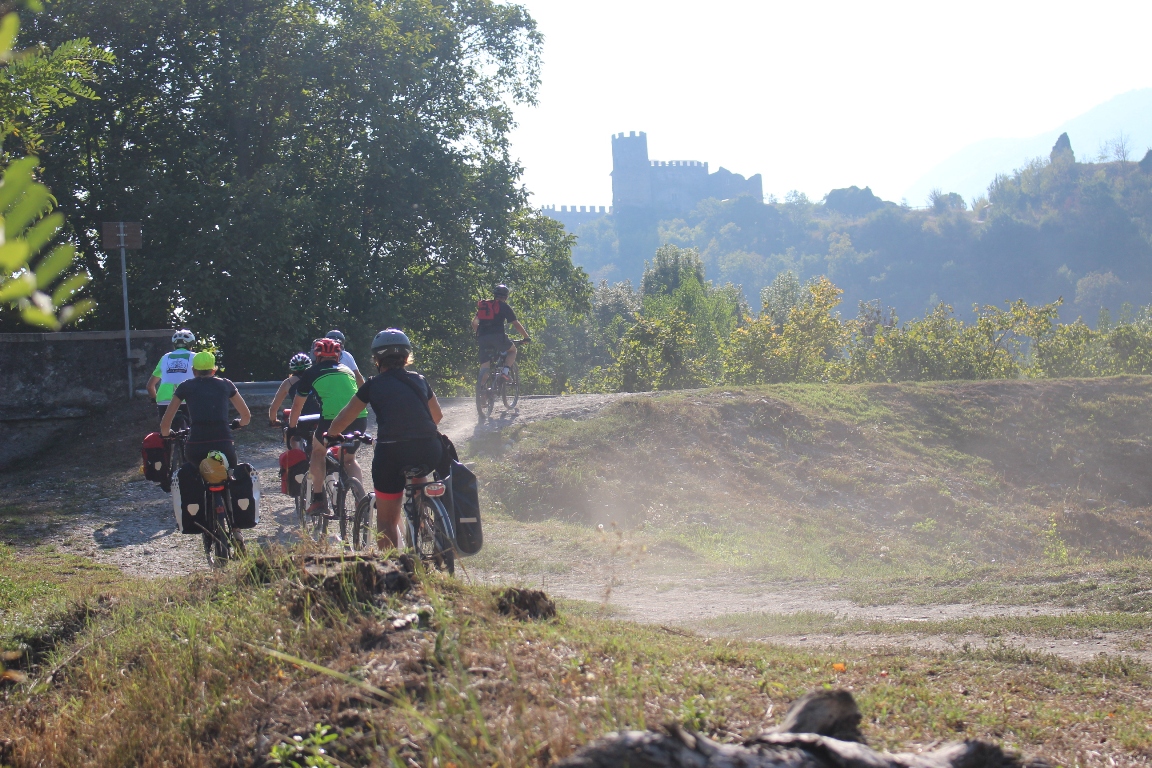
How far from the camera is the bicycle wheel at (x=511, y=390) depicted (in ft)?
54.2

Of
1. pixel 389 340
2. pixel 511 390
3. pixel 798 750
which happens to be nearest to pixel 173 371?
pixel 389 340

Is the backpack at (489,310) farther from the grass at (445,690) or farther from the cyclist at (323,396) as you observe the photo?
the grass at (445,690)

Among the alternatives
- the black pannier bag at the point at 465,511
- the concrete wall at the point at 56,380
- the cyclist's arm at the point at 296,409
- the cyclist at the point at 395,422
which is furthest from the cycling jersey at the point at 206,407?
the concrete wall at the point at 56,380

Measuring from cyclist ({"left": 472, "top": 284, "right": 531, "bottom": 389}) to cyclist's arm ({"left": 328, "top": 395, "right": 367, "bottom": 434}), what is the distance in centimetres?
797

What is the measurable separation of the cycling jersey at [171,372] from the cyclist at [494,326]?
16.4ft

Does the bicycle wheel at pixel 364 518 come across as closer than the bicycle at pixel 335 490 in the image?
Yes

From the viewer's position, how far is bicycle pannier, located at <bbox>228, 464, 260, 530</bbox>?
8172 mm

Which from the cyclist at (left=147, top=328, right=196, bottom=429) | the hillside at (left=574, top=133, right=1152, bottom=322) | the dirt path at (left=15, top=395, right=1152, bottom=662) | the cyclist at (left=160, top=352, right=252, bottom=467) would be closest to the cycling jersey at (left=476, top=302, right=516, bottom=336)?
the dirt path at (left=15, top=395, right=1152, bottom=662)

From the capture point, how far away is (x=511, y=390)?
17.5 meters

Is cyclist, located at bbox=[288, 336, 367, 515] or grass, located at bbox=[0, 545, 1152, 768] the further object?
cyclist, located at bbox=[288, 336, 367, 515]

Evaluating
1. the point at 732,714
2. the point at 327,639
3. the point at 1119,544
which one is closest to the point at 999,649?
the point at 732,714

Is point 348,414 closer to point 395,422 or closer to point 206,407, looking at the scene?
point 395,422

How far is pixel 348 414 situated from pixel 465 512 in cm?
110

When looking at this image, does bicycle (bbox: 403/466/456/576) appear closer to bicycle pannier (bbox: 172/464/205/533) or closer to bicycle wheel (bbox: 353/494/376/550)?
bicycle wheel (bbox: 353/494/376/550)
